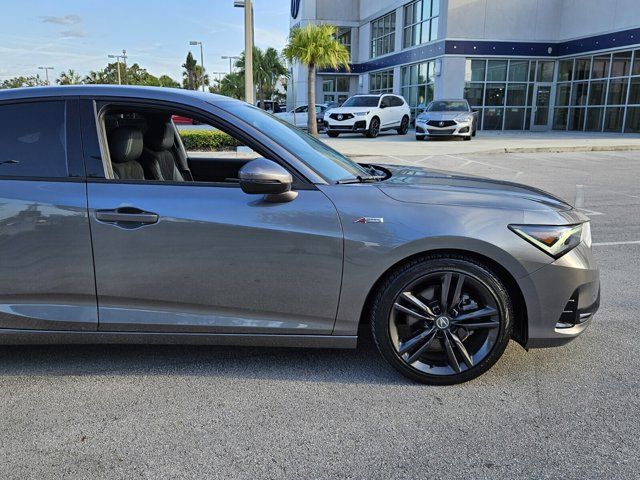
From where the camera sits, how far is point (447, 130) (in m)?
22.3

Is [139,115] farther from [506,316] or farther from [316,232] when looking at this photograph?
[506,316]

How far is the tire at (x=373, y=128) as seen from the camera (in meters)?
24.8

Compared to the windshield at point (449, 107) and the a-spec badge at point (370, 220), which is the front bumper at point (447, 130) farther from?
the a-spec badge at point (370, 220)

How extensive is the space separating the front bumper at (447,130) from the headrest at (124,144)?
65.9ft

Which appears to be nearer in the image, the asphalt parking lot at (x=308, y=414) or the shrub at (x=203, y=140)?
the asphalt parking lot at (x=308, y=414)

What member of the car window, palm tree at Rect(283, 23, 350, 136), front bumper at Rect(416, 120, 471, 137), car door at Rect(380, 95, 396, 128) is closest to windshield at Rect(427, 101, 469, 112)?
front bumper at Rect(416, 120, 471, 137)

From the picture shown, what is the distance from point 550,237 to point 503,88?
1111 inches

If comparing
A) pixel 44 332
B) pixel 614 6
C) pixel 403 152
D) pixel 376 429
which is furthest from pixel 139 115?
pixel 614 6

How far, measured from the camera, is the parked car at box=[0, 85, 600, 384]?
2.99m

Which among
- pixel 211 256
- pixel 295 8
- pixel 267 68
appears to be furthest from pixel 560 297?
pixel 267 68

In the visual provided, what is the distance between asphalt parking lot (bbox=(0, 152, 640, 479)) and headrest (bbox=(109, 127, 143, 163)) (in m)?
1.27

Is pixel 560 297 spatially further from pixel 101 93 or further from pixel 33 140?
pixel 33 140

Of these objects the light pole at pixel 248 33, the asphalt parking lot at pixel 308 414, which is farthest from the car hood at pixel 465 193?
the light pole at pixel 248 33

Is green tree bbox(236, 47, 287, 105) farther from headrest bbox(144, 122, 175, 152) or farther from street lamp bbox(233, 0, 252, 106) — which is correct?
headrest bbox(144, 122, 175, 152)
